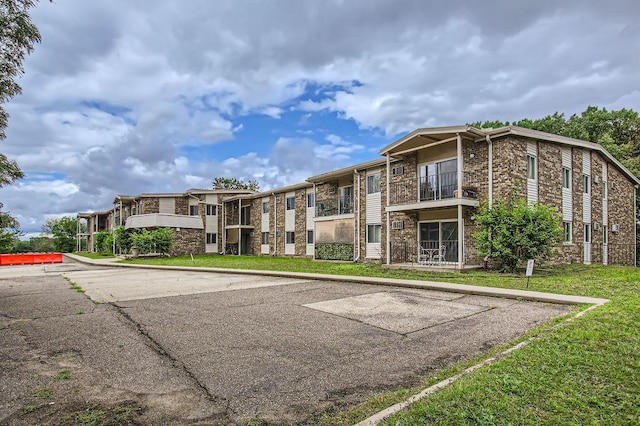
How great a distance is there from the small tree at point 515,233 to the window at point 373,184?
7.34m

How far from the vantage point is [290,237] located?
3028 centimetres

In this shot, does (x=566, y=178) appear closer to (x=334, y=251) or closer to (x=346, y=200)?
(x=346, y=200)

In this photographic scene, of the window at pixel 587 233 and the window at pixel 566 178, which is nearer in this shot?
the window at pixel 566 178

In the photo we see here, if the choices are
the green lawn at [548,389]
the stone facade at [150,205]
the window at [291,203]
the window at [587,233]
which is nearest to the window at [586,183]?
the window at [587,233]

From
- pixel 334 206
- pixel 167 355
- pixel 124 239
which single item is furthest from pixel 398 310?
pixel 124 239

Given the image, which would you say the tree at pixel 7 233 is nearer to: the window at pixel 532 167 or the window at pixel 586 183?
the window at pixel 532 167

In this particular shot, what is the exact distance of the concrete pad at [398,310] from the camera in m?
6.99

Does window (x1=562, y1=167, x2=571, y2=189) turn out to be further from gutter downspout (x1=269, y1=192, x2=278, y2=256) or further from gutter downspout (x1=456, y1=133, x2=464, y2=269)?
gutter downspout (x1=269, y1=192, x2=278, y2=256)

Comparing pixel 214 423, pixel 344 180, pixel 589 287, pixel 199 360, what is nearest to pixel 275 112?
pixel 344 180

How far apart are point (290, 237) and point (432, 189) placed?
48.1 ft

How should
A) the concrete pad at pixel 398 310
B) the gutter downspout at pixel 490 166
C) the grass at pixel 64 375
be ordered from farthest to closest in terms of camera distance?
the gutter downspout at pixel 490 166, the concrete pad at pixel 398 310, the grass at pixel 64 375

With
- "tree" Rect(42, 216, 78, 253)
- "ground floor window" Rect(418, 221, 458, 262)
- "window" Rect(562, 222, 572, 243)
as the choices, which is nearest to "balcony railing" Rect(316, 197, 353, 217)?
"ground floor window" Rect(418, 221, 458, 262)

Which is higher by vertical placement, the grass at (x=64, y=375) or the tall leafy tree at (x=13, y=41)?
the tall leafy tree at (x=13, y=41)

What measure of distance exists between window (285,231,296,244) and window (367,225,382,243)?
8.96 meters
